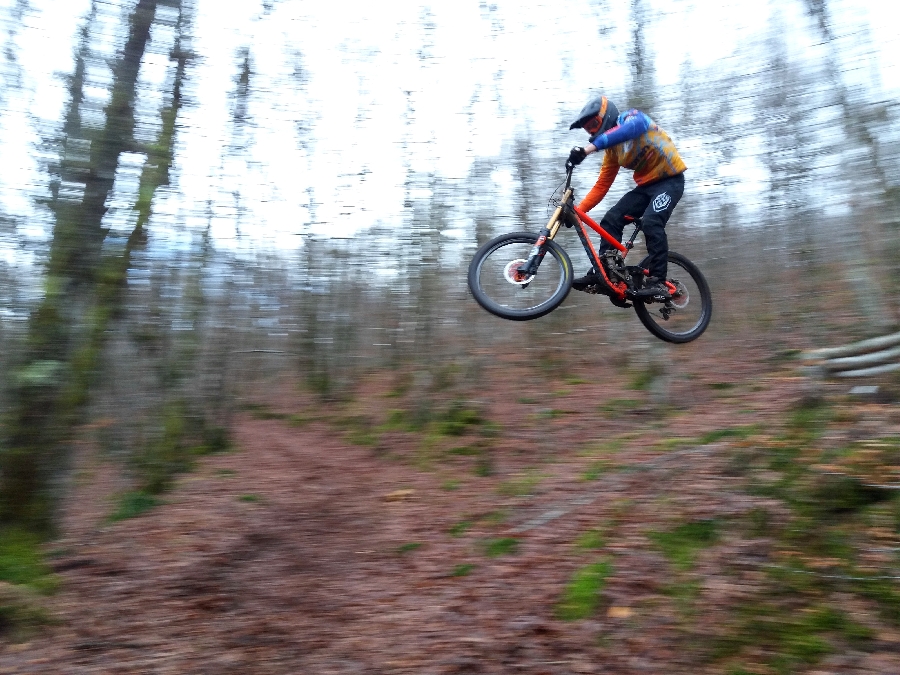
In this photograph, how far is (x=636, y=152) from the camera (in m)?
5.48

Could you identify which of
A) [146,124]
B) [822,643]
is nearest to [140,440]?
[146,124]

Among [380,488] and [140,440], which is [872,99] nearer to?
[380,488]

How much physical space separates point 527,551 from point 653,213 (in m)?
2.94

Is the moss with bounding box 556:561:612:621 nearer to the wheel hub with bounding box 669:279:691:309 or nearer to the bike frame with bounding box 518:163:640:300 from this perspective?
the bike frame with bounding box 518:163:640:300

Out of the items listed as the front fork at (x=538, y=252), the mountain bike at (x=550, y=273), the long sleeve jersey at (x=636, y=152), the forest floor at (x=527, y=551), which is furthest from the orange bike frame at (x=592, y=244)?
the forest floor at (x=527, y=551)

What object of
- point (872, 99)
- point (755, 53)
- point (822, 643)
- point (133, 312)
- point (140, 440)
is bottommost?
point (822, 643)

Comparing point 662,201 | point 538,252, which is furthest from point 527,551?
point 662,201

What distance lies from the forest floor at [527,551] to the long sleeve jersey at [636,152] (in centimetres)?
217

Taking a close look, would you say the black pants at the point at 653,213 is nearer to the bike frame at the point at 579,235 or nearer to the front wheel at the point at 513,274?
the bike frame at the point at 579,235

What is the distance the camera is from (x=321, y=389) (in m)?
8.74

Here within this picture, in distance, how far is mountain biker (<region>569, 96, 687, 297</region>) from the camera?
517 centimetres

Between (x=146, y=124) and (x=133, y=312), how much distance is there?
153 cm

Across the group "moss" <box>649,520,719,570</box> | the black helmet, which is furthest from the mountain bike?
"moss" <box>649,520,719,570</box>

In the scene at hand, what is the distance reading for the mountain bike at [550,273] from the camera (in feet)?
17.3
